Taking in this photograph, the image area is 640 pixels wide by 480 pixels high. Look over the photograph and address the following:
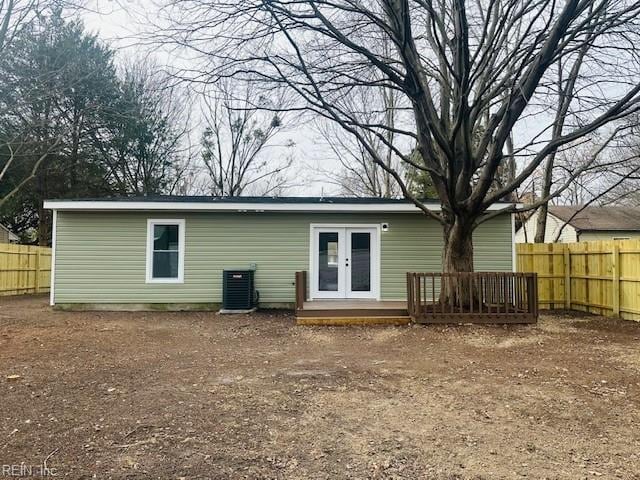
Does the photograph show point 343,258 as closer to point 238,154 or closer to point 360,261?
point 360,261

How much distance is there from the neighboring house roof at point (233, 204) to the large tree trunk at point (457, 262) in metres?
1.45

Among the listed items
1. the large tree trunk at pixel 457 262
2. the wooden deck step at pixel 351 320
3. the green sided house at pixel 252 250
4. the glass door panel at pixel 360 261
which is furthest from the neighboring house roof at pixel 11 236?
the large tree trunk at pixel 457 262

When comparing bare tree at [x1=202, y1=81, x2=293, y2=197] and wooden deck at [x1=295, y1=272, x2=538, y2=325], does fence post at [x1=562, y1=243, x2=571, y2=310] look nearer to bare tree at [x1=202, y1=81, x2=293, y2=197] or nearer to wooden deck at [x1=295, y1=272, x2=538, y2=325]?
Result: wooden deck at [x1=295, y1=272, x2=538, y2=325]

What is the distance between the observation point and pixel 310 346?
692 cm

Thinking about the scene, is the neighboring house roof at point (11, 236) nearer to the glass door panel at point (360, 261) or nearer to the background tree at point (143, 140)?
the background tree at point (143, 140)

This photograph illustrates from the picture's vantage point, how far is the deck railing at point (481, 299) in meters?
8.69

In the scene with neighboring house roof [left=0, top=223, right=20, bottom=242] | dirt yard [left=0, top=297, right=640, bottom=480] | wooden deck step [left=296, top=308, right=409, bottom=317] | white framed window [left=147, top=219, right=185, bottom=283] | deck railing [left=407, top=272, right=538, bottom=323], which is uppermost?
neighboring house roof [left=0, top=223, right=20, bottom=242]

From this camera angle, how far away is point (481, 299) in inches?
348

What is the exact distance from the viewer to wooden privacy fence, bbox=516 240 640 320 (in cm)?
925

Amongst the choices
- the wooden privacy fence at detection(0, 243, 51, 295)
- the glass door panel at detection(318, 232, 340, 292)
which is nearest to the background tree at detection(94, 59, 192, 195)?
the wooden privacy fence at detection(0, 243, 51, 295)

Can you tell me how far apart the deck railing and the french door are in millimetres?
2128

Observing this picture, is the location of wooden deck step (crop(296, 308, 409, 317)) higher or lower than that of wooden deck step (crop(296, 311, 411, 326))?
higher

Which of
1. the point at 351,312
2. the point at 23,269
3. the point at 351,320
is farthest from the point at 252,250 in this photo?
the point at 23,269

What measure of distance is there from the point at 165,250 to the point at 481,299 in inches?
286
